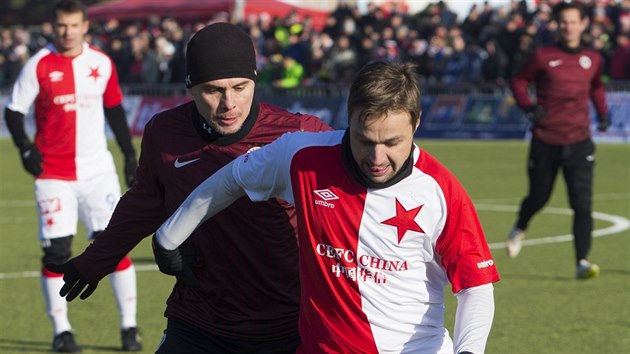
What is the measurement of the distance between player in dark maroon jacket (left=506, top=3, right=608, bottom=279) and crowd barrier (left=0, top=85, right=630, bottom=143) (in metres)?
13.2

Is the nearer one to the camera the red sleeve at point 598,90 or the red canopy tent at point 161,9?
the red sleeve at point 598,90

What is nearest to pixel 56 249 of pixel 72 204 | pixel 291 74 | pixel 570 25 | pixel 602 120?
pixel 72 204

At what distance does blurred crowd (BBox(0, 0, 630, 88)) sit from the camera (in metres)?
27.5

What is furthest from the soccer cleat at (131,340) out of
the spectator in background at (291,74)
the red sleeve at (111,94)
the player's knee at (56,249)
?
the spectator in background at (291,74)

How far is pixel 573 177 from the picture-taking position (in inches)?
471

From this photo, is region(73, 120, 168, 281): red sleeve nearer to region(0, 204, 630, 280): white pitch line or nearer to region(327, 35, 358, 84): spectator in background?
region(0, 204, 630, 280): white pitch line

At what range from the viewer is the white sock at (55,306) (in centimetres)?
903

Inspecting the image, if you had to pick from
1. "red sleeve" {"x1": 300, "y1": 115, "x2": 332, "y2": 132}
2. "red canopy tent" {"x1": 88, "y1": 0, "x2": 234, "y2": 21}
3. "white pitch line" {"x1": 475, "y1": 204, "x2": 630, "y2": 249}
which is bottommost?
"red canopy tent" {"x1": 88, "y1": 0, "x2": 234, "y2": 21}

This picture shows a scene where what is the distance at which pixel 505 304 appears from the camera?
10.6 m

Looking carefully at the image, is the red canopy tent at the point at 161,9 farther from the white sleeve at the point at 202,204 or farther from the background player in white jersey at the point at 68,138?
the white sleeve at the point at 202,204

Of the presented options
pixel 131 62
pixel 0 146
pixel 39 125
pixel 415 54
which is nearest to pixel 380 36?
pixel 415 54

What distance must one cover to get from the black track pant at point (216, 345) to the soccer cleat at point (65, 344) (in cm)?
368

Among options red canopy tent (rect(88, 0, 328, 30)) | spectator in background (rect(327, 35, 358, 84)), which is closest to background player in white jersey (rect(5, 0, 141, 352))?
spectator in background (rect(327, 35, 358, 84))

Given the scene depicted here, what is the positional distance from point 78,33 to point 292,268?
4.63 metres
